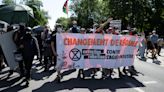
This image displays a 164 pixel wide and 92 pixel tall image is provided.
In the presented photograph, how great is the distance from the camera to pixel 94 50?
43.0 ft

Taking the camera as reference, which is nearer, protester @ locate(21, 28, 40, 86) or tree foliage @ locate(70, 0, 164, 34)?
protester @ locate(21, 28, 40, 86)

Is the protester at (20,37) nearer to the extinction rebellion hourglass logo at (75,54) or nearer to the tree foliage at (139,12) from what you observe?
the extinction rebellion hourglass logo at (75,54)

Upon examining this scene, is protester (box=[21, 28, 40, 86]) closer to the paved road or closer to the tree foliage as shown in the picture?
the paved road

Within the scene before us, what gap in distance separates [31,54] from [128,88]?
10.2ft

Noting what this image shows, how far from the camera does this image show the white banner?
40.6 feet

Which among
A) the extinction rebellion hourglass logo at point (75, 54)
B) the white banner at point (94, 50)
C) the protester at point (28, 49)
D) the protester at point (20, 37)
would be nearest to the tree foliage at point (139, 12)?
the white banner at point (94, 50)

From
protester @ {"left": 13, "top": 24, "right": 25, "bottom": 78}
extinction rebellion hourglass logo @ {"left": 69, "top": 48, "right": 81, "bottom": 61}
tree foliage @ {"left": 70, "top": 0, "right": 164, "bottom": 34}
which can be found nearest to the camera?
protester @ {"left": 13, "top": 24, "right": 25, "bottom": 78}

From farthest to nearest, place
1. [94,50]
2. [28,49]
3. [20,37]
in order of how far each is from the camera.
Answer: [94,50], [20,37], [28,49]

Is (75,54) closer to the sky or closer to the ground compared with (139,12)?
closer to the sky

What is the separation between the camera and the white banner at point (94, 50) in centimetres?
1238

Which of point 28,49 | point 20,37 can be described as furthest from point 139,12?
point 28,49

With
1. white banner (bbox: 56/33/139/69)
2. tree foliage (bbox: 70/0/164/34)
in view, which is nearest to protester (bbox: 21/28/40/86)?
white banner (bbox: 56/33/139/69)

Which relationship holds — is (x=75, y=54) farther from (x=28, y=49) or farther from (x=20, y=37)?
(x=20, y=37)

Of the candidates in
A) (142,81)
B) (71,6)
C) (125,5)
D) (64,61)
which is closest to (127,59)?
(142,81)
